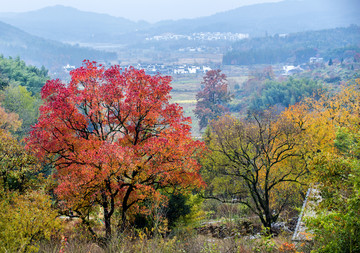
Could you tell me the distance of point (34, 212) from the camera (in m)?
11.2

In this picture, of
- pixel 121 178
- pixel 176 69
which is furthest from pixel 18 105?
pixel 176 69

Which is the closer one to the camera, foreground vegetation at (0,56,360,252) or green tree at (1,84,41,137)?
foreground vegetation at (0,56,360,252)

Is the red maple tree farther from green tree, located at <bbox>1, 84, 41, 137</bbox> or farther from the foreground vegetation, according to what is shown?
green tree, located at <bbox>1, 84, 41, 137</bbox>

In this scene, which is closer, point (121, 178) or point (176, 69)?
point (121, 178)

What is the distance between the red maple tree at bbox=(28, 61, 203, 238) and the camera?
45.9ft

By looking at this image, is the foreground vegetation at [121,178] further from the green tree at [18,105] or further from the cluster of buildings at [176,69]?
the cluster of buildings at [176,69]

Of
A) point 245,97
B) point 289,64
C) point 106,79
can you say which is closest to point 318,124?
point 106,79

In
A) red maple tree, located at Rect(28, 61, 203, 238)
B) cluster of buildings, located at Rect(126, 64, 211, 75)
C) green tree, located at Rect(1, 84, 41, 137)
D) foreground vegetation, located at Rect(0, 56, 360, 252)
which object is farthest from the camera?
cluster of buildings, located at Rect(126, 64, 211, 75)

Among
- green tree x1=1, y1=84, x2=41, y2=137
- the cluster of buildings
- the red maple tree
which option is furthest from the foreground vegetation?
the cluster of buildings

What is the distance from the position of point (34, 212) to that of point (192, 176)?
22.4 ft

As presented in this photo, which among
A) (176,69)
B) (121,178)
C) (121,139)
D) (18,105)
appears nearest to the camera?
(121,178)

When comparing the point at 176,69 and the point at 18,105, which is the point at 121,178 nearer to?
the point at 18,105

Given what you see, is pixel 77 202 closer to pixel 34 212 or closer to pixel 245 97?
pixel 34 212

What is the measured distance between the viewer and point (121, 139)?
16.1 metres
